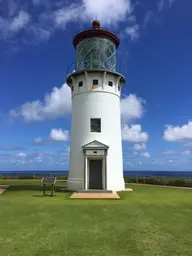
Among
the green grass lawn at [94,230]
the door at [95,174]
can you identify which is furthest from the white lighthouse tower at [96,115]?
the green grass lawn at [94,230]

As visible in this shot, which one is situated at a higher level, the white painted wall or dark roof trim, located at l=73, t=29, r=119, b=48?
dark roof trim, located at l=73, t=29, r=119, b=48

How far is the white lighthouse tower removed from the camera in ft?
65.8

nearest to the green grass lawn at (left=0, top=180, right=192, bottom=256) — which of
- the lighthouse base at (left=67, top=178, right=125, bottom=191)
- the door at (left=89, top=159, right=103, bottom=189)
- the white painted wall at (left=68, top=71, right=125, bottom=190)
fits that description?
the lighthouse base at (left=67, top=178, right=125, bottom=191)

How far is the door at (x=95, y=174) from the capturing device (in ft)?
67.7

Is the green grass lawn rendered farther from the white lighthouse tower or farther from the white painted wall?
the white painted wall

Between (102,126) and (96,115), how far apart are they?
103cm

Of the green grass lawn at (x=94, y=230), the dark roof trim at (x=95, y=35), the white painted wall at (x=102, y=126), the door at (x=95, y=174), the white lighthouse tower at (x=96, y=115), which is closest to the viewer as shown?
the green grass lawn at (x=94, y=230)

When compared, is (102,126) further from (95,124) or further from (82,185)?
(82,185)

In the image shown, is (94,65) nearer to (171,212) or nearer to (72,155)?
(72,155)

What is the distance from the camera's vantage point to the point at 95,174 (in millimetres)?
20766

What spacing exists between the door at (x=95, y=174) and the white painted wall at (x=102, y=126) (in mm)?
956

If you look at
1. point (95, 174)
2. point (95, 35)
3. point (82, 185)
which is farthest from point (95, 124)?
point (95, 35)

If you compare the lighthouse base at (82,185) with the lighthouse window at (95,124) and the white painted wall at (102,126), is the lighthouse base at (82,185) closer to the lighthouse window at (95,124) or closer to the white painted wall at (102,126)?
the white painted wall at (102,126)

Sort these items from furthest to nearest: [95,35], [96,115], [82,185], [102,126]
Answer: [95,35] → [96,115] → [102,126] → [82,185]
